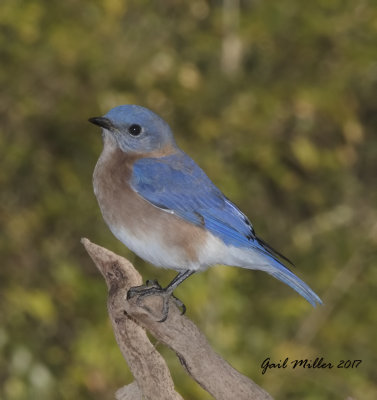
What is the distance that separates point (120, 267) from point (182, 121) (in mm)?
2631

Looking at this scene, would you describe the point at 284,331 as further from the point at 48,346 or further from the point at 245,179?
the point at 48,346

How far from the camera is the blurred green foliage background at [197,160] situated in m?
6.10

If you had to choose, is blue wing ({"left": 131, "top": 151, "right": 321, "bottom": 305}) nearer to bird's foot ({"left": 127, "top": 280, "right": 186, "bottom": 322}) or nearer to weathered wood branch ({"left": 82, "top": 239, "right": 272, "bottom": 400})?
bird's foot ({"left": 127, "top": 280, "right": 186, "bottom": 322})

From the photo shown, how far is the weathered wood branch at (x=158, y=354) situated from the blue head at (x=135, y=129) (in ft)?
2.56

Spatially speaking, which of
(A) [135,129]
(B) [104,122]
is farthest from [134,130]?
(B) [104,122]

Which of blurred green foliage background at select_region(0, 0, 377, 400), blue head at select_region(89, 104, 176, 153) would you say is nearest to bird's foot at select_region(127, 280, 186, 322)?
blue head at select_region(89, 104, 176, 153)

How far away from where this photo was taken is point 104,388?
620 cm

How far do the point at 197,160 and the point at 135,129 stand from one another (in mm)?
1549

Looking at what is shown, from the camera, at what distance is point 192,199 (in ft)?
15.9

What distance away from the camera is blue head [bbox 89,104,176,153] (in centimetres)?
485

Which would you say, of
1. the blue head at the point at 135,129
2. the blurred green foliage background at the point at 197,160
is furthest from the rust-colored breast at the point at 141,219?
the blurred green foliage background at the point at 197,160

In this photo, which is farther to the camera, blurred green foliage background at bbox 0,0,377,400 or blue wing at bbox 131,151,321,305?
blurred green foliage background at bbox 0,0,377,400

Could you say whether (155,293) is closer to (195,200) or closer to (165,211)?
(165,211)

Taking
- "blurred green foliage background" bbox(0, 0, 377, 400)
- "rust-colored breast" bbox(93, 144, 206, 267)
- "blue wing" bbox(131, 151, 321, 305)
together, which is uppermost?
"blurred green foliage background" bbox(0, 0, 377, 400)
